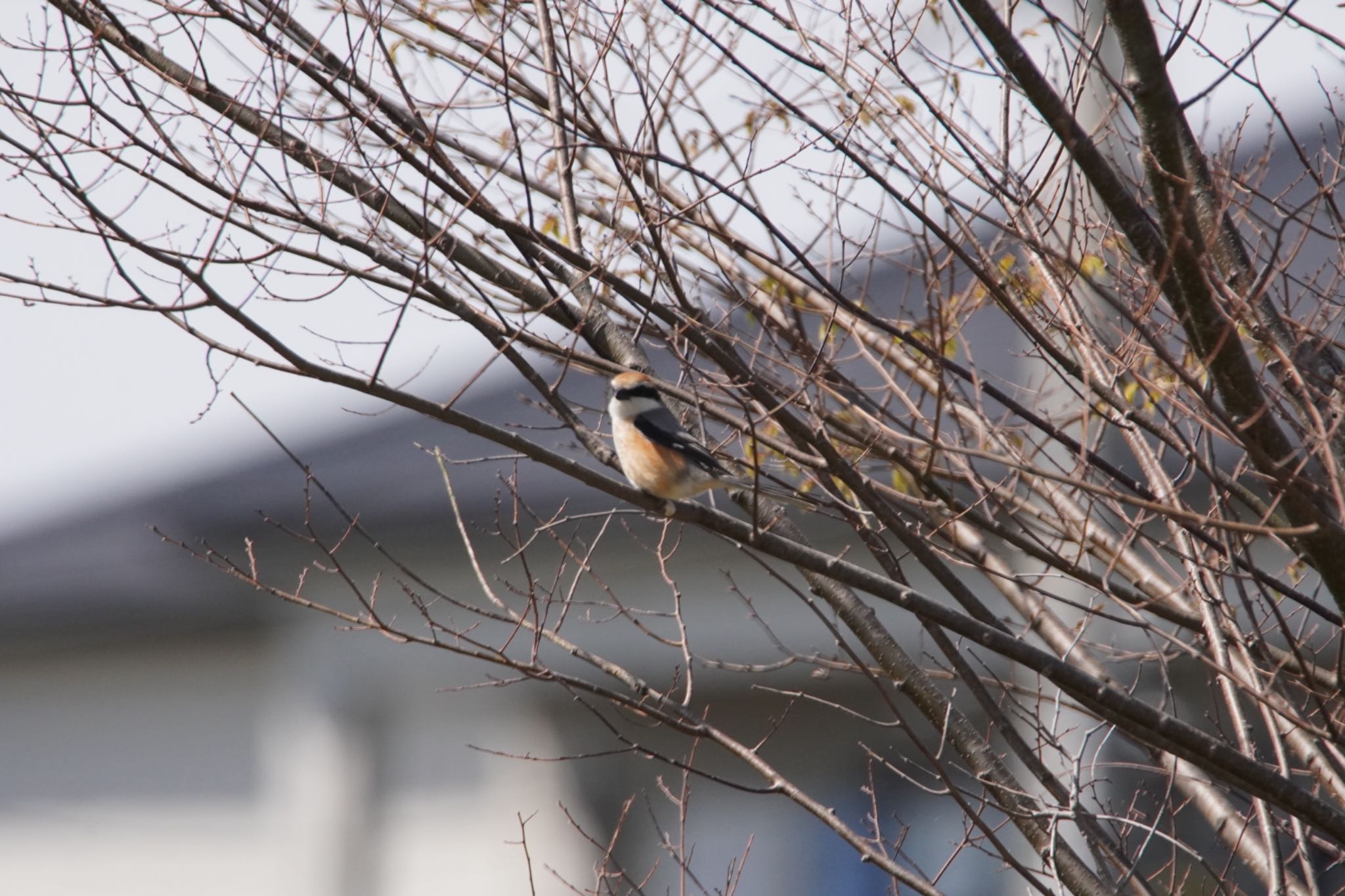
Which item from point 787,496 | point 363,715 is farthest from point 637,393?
point 363,715

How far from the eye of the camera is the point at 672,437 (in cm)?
438

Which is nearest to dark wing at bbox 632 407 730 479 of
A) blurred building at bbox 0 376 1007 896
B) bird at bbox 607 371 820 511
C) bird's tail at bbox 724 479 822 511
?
bird at bbox 607 371 820 511

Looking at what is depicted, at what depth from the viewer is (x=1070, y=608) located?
4.46 m

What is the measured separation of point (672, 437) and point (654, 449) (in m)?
0.11

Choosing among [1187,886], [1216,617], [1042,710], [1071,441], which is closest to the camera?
[1071,441]

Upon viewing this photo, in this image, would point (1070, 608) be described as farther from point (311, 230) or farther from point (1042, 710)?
point (311, 230)

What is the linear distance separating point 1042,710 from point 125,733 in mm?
7479

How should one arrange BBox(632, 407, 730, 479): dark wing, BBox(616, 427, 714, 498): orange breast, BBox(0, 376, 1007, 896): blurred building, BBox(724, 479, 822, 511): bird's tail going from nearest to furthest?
1. BBox(724, 479, 822, 511): bird's tail
2. BBox(632, 407, 730, 479): dark wing
3. BBox(616, 427, 714, 498): orange breast
4. BBox(0, 376, 1007, 896): blurred building

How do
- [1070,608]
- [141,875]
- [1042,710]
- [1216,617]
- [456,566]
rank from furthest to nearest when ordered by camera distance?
[141,875]
[456,566]
[1042,710]
[1070,608]
[1216,617]

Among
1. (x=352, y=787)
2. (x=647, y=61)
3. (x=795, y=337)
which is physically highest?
(x=647, y=61)

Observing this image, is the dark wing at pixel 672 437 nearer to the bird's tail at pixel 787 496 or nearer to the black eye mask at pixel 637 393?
the black eye mask at pixel 637 393

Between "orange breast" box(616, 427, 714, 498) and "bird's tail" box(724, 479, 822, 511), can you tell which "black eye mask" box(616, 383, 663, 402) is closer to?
"orange breast" box(616, 427, 714, 498)

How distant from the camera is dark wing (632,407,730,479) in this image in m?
4.29

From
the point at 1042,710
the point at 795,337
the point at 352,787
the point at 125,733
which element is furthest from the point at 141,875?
the point at 795,337
